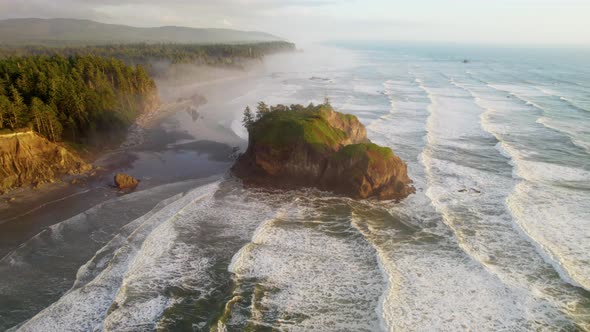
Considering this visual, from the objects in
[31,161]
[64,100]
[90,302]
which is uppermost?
[64,100]

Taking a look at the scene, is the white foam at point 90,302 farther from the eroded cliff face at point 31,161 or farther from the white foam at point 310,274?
the eroded cliff face at point 31,161

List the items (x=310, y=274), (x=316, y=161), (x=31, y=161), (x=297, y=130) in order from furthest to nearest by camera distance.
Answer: (x=31, y=161)
(x=297, y=130)
(x=316, y=161)
(x=310, y=274)

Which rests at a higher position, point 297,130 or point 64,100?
point 64,100

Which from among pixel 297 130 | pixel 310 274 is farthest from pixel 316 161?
pixel 310 274

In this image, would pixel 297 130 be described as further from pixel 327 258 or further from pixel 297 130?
pixel 327 258

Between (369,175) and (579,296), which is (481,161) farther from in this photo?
(579,296)

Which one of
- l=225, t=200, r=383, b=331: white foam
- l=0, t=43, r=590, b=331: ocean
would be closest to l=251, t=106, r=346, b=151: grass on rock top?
l=0, t=43, r=590, b=331: ocean

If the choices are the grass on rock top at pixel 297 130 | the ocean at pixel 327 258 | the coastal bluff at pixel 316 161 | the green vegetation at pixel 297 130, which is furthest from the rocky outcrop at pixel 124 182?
the grass on rock top at pixel 297 130
